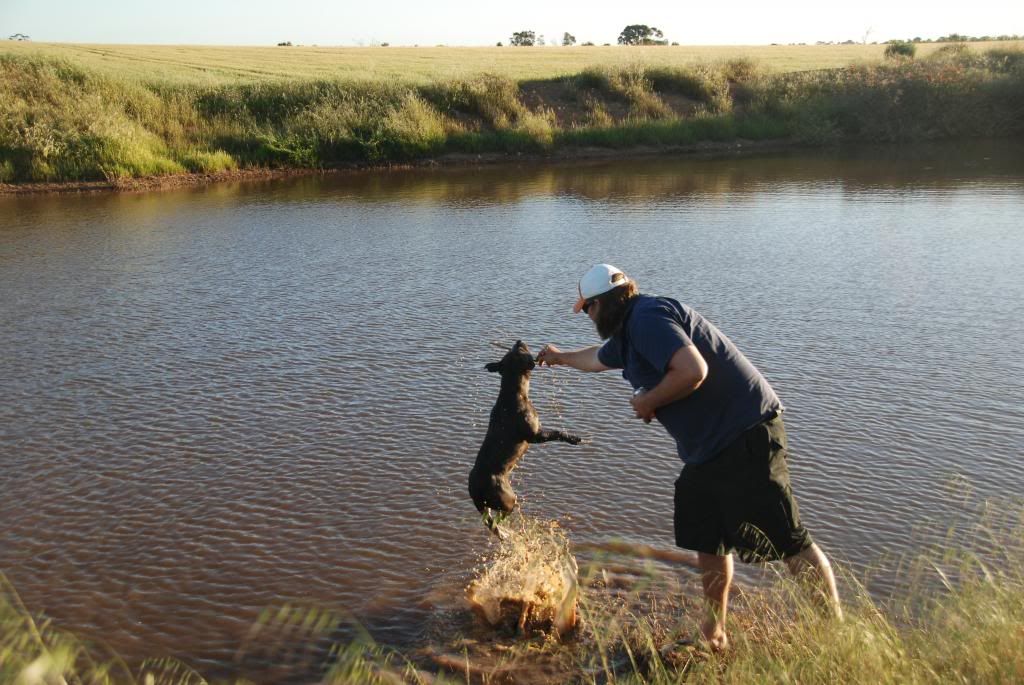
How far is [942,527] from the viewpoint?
265 inches

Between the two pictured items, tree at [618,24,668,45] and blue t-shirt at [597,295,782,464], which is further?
tree at [618,24,668,45]

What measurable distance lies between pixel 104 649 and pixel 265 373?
201 inches

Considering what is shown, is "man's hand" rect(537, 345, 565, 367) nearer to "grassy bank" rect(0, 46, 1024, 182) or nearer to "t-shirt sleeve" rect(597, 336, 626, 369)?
"t-shirt sleeve" rect(597, 336, 626, 369)

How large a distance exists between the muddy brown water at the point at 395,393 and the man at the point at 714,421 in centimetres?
175

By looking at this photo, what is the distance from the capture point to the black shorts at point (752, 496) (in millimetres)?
4766

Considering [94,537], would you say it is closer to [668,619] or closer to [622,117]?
[668,619]

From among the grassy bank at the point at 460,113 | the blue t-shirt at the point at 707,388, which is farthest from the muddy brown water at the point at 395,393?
the grassy bank at the point at 460,113

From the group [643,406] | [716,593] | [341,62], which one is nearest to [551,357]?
[643,406]

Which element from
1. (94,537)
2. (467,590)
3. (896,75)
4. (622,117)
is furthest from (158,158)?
(896,75)

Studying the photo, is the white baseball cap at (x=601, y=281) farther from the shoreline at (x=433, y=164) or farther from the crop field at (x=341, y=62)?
the crop field at (x=341, y=62)

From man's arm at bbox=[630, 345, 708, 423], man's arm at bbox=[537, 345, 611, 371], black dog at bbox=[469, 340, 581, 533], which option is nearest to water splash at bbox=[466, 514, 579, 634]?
black dog at bbox=[469, 340, 581, 533]

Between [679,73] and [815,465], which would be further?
[679,73]

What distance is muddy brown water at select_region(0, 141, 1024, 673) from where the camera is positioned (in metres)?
6.61

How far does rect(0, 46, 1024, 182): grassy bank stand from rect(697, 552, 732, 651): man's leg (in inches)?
999
